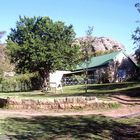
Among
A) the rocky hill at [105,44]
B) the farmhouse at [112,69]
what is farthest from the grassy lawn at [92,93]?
the rocky hill at [105,44]

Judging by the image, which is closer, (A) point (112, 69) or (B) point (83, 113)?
(B) point (83, 113)

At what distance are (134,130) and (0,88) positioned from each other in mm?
39354

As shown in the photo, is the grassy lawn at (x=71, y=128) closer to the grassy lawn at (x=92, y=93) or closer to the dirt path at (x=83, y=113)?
the dirt path at (x=83, y=113)

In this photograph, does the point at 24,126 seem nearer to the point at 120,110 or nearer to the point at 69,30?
the point at 120,110

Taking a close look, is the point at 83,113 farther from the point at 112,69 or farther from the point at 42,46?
the point at 112,69

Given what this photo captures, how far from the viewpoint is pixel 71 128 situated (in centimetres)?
1551

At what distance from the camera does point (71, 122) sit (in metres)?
17.1

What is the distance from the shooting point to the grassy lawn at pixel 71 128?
1352 cm

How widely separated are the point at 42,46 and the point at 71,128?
3841cm

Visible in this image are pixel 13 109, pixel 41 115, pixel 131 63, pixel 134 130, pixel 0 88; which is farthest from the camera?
pixel 131 63

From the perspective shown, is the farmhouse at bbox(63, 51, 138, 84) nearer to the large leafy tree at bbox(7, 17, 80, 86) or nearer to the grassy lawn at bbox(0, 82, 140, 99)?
the large leafy tree at bbox(7, 17, 80, 86)

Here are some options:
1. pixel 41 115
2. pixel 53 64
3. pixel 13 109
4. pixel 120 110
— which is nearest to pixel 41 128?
pixel 41 115

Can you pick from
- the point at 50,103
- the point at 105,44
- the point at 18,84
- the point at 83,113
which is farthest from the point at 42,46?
the point at 105,44

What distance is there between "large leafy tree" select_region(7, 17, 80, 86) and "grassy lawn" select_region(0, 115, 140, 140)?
34.8 metres
